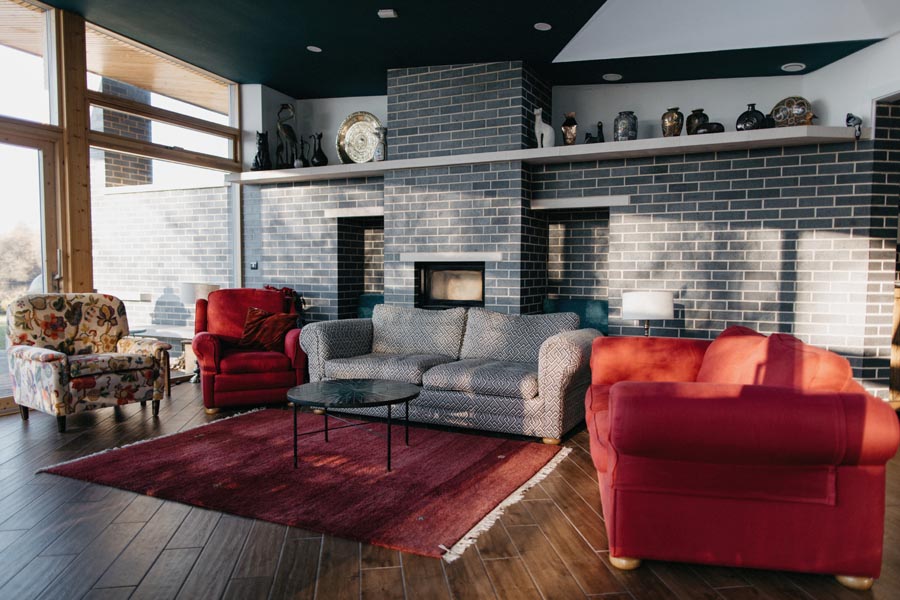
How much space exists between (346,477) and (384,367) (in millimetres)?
1270

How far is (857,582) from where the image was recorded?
216 centimetres

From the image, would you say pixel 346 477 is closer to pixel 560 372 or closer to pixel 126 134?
pixel 560 372

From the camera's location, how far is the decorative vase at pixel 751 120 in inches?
196

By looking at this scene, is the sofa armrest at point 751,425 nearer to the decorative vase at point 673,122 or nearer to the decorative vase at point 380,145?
the decorative vase at point 673,122

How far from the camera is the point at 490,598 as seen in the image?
82.9 inches

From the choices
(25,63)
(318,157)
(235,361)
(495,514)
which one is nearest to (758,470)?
(495,514)

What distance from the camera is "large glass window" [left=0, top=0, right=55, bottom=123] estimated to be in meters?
4.66

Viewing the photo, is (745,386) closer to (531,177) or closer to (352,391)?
→ (352,391)

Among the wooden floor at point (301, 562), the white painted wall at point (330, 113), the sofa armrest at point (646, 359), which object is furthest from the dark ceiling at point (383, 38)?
the wooden floor at point (301, 562)

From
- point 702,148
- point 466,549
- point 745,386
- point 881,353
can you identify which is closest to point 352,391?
point 466,549

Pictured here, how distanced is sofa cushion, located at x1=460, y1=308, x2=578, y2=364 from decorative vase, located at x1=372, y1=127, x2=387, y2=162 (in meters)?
2.18

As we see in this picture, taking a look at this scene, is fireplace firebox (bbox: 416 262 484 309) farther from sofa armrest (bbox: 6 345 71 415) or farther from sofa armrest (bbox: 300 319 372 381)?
sofa armrest (bbox: 6 345 71 415)

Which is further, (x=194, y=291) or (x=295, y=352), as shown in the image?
(x=194, y=291)

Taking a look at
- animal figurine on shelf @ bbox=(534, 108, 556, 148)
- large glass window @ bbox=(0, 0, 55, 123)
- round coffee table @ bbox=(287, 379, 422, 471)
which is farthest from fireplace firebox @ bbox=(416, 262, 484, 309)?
large glass window @ bbox=(0, 0, 55, 123)
